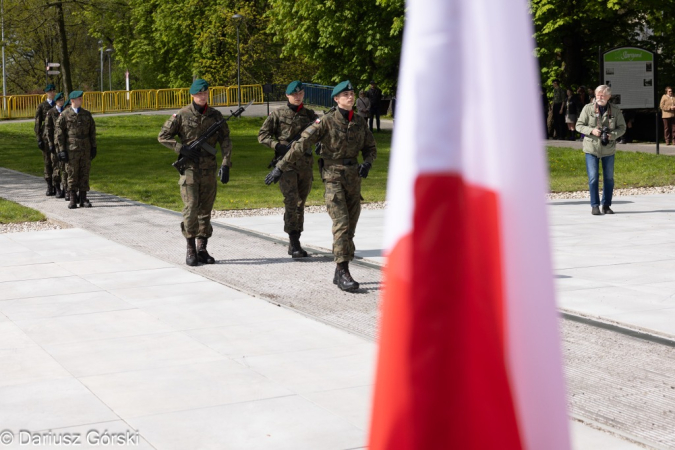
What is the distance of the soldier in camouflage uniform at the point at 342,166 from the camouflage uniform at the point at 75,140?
845cm

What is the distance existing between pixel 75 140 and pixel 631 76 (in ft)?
49.0

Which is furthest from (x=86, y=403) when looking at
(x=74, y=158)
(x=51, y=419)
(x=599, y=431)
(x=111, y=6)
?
(x=111, y=6)

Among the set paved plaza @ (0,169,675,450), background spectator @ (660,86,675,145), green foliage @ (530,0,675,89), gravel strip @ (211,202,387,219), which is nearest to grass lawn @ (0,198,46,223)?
paved plaza @ (0,169,675,450)

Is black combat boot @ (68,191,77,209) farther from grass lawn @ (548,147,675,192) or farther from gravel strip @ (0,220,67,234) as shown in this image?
grass lawn @ (548,147,675,192)

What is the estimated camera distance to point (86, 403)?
605 cm

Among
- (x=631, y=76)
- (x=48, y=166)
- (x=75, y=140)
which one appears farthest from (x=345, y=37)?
(x=75, y=140)

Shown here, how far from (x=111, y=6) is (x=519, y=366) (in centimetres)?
4085

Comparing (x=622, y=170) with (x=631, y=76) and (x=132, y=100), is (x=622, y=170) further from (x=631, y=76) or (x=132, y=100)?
(x=132, y=100)

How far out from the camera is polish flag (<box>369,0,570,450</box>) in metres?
1.81

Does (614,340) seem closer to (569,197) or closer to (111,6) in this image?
(569,197)

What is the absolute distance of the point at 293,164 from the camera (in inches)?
465

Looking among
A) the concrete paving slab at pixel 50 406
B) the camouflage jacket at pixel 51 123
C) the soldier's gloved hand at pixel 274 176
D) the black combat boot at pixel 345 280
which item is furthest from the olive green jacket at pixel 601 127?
the concrete paving slab at pixel 50 406

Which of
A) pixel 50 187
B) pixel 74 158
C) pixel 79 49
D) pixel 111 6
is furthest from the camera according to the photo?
pixel 79 49

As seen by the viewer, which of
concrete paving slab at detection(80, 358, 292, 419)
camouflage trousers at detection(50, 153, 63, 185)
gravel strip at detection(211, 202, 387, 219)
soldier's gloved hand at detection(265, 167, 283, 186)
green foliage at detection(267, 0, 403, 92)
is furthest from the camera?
green foliage at detection(267, 0, 403, 92)
